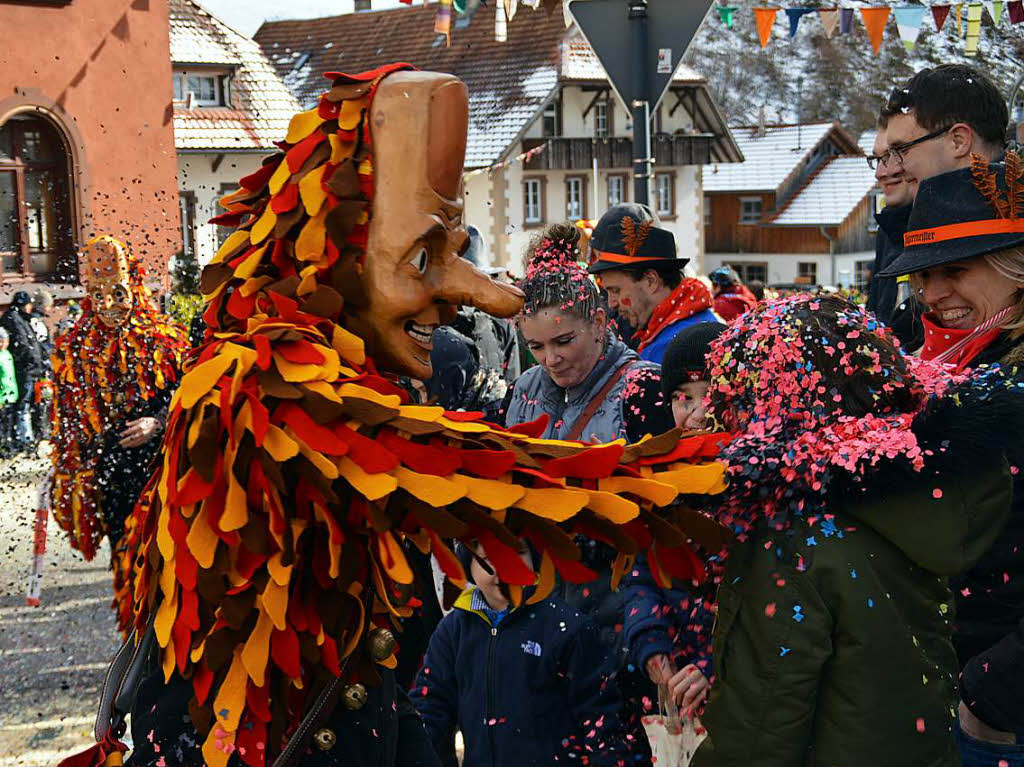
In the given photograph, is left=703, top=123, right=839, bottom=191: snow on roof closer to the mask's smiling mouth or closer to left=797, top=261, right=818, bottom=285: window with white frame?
left=797, top=261, right=818, bottom=285: window with white frame

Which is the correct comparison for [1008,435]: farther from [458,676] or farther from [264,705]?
[458,676]

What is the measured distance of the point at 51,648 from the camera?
5.93m

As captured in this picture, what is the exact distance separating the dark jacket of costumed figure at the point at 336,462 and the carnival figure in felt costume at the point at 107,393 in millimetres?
3446

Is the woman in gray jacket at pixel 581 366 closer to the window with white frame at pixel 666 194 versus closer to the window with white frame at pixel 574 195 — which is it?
the window with white frame at pixel 574 195

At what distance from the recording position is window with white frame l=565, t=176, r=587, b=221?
31831mm

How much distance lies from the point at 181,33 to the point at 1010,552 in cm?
2242

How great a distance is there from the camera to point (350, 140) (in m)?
2.10

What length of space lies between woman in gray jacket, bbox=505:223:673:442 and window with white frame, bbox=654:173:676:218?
3152 cm

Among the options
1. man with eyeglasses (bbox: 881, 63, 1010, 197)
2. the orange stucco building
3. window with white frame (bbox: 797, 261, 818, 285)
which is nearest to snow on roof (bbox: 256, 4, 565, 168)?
the orange stucco building

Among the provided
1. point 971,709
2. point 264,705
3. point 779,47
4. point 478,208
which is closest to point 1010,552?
point 971,709

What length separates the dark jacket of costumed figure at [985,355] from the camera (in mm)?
2357

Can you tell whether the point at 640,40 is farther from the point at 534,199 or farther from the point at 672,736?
the point at 534,199

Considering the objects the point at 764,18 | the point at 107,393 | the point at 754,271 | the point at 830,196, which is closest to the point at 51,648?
the point at 107,393

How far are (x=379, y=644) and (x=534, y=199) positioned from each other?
29477 millimetres
